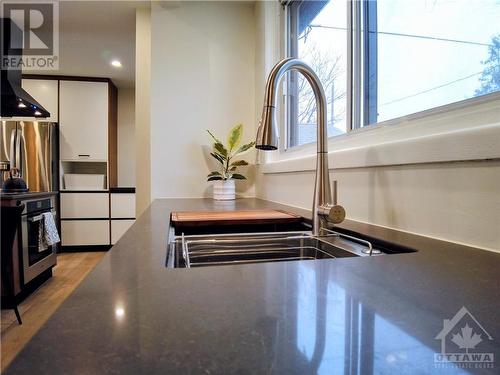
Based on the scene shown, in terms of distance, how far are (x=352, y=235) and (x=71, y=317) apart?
2.13 ft

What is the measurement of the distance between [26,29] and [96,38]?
54 cm

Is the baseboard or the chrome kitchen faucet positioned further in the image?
the baseboard

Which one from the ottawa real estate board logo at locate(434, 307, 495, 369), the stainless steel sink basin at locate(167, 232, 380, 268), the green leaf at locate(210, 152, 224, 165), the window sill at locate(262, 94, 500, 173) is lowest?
the stainless steel sink basin at locate(167, 232, 380, 268)

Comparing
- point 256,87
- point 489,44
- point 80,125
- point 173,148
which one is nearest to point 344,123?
point 489,44

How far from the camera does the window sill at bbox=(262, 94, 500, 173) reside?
0.55 m

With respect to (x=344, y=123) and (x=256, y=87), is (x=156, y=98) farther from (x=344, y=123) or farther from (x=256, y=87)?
(x=344, y=123)

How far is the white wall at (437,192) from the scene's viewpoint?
0.55 m

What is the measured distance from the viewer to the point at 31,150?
3639 mm

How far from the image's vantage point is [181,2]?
2.06 m

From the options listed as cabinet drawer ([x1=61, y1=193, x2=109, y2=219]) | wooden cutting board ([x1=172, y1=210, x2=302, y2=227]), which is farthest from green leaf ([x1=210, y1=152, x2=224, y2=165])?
cabinet drawer ([x1=61, y1=193, x2=109, y2=219])

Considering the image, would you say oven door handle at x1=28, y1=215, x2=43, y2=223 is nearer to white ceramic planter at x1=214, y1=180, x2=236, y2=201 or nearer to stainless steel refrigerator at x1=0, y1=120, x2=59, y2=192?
stainless steel refrigerator at x1=0, y1=120, x2=59, y2=192

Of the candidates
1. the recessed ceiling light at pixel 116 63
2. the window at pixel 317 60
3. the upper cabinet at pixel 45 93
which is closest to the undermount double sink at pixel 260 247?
the window at pixel 317 60

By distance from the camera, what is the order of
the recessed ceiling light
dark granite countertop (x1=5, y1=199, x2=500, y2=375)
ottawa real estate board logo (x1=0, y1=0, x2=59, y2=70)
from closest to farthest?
1. dark granite countertop (x1=5, y1=199, x2=500, y2=375)
2. ottawa real estate board logo (x1=0, y1=0, x2=59, y2=70)
3. the recessed ceiling light

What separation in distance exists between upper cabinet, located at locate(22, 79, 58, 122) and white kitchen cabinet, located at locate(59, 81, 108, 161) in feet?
0.26
